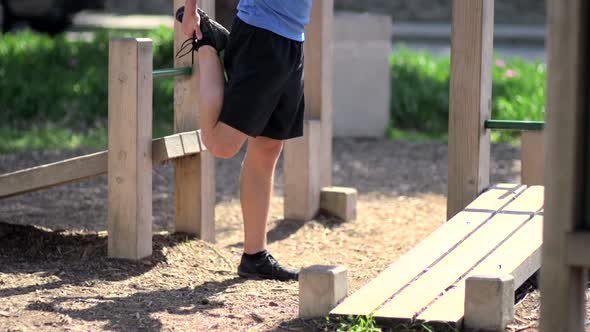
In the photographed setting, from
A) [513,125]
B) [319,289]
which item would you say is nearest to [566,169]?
[319,289]

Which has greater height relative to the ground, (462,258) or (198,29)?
(198,29)

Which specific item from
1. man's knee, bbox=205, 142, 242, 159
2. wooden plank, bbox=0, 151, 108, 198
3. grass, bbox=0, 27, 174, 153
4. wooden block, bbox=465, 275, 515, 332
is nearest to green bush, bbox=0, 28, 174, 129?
grass, bbox=0, 27, 174, 153

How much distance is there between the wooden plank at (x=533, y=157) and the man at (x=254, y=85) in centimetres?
119

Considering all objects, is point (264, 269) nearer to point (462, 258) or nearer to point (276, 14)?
Result: point (462, 258)

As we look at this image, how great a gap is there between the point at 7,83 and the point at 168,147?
5.00m

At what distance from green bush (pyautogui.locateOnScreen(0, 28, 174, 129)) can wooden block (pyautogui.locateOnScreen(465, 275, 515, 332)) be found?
5800 millimetres

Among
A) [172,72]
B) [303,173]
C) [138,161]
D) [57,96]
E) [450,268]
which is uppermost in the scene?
[172,72]

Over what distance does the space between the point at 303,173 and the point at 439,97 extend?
363 centimetres

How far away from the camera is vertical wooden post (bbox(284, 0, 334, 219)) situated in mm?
5777

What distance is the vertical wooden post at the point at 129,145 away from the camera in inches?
173

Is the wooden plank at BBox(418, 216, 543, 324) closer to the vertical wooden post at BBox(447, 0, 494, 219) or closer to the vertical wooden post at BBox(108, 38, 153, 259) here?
the vertical wooden post at BBox(447, 0, 494, 219)

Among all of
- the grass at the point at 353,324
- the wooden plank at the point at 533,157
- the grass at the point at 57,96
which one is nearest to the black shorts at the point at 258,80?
the grass at the point at 353,324

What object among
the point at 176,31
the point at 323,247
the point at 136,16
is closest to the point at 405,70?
the point at 323,247

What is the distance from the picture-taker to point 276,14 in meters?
4.11
